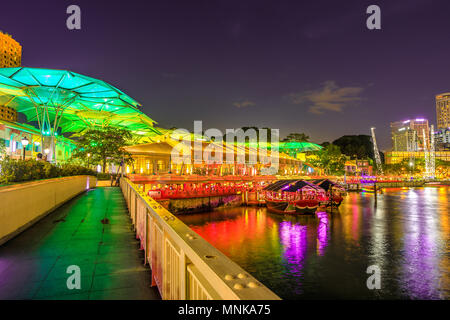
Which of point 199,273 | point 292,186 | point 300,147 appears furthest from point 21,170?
point 300,147

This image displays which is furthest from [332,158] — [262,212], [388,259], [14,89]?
[14,89]

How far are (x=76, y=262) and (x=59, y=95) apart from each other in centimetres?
2829

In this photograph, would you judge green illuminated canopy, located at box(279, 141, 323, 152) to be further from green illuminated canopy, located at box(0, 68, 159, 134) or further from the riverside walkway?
the riverside walkway

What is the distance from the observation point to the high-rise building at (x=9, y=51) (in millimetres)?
129700

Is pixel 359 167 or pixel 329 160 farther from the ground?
pixel 329 160

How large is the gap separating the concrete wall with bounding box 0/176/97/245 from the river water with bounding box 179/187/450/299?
33.2 feet

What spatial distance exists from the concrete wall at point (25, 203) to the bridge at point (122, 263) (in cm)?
14

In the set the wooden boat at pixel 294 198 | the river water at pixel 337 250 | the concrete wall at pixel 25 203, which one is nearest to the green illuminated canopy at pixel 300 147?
the wooden boat at pixel 294 198

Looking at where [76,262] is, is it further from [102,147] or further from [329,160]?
[329,160]

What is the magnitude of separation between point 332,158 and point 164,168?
5327cm

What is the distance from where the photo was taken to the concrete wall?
22.3 feet

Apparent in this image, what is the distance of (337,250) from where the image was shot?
782 inches

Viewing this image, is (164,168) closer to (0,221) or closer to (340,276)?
(340,276)

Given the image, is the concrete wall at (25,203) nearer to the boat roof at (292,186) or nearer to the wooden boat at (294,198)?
the wooden boat at (294,198)
